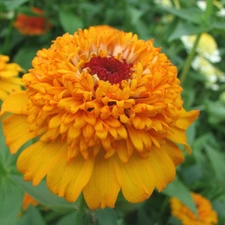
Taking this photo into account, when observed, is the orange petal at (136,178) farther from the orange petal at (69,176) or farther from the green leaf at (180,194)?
the green leaf at (180,194)

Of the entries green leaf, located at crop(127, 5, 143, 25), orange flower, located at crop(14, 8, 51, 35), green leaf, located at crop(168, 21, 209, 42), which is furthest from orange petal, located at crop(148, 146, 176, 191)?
orange flower, located at crop(14, 8, 51, 35)

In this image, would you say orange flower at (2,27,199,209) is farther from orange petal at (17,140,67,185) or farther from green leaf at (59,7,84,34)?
green leaf at (59,7,84,34)

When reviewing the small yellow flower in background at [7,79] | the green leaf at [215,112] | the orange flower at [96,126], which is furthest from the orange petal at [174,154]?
the green leaf at [215,112]

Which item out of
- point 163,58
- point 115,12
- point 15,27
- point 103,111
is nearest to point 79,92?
point 103,111

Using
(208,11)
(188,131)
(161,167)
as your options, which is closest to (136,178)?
(161,167)

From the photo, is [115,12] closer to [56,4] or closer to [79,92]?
[56,4]

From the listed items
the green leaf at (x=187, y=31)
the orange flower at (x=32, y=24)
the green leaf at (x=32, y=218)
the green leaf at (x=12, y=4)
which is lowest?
the orange flower at (x=32, y=24)

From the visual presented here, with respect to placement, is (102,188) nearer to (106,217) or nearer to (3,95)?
(106,217)
